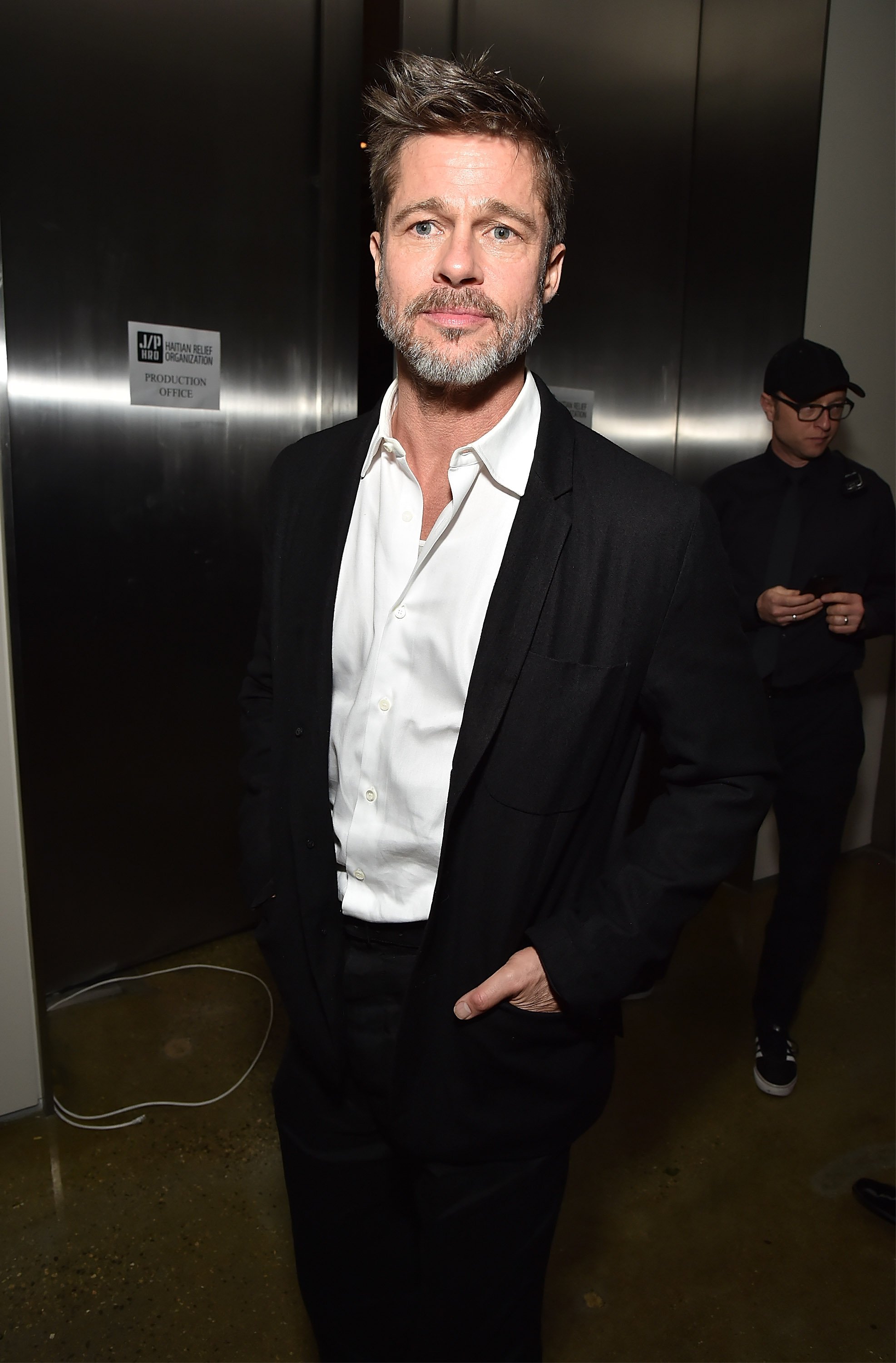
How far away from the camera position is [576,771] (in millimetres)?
1237

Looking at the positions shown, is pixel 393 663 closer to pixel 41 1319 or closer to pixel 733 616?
pixel 733 616

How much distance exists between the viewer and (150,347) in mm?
2625

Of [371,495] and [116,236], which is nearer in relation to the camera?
[371,495]

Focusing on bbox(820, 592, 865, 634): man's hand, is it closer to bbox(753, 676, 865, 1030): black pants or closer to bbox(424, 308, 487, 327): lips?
bbox(753, 676, 865, 1030): black pants

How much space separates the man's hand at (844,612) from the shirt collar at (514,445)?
5.05 feet

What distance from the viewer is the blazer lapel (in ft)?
3.93

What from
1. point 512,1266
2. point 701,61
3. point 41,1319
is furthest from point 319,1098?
point 701,61

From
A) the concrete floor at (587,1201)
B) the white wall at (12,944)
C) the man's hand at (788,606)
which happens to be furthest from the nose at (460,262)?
the concrete floor at (587,1201)

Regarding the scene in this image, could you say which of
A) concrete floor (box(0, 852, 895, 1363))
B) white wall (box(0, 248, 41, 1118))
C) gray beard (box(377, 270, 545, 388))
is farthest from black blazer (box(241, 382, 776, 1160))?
white wall (box(0, 248, 41, 1118))

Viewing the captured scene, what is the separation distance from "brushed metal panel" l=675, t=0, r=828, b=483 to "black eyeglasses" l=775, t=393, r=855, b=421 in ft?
2.65

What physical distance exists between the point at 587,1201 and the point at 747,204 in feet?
10.2

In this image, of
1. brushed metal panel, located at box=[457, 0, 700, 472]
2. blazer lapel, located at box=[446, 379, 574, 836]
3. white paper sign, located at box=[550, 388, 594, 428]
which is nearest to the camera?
blazer lapel, located at box=[446, 379, 574, 836]

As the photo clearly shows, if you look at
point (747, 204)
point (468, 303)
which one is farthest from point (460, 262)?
point (747, 204)

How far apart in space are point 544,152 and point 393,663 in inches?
28.3
